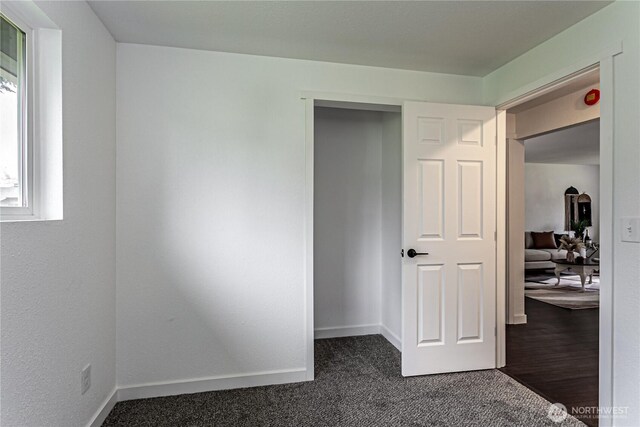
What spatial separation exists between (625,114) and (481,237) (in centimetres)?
126

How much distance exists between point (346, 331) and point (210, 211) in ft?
6.46

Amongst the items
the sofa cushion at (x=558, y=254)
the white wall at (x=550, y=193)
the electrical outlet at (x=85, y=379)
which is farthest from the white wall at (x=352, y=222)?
the white wall at (x=550, y=193)

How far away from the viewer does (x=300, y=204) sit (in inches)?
105

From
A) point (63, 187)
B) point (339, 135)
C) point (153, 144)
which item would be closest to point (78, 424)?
point (63, 187)

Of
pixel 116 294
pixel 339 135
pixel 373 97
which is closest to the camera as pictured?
pixel 116 294

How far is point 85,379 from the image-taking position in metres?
1.90

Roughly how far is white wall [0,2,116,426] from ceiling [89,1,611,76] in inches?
14.8

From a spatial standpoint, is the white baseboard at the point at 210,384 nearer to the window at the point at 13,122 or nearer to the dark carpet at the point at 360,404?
the dark carpet at the point at 360,404

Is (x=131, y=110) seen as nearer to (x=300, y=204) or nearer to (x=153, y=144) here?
(x=153, y=144)

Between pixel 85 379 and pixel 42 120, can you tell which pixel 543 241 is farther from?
pixel 42 120

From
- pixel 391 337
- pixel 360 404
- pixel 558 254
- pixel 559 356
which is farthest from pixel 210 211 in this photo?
pixel 558 254

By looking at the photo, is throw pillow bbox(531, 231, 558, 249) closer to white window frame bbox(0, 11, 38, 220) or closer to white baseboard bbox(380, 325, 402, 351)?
white baseboard bbox(380, 325, 402, 351)

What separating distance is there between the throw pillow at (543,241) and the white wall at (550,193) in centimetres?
60

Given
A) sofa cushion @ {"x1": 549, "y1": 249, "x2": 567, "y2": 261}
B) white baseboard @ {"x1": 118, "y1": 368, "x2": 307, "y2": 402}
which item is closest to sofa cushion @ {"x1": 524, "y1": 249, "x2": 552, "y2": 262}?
sofa cushion @ {"x1": 549, "y1": 249, "x2": 567, "y2": 261}
